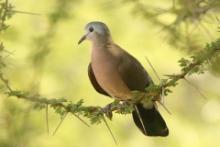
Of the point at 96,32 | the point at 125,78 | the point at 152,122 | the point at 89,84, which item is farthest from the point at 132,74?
the point at 89,84

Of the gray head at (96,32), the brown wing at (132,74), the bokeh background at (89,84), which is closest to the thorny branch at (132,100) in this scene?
the brown wing at (132,74)

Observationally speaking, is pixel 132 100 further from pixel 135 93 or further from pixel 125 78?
pixel 125 78

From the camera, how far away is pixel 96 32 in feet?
9.63

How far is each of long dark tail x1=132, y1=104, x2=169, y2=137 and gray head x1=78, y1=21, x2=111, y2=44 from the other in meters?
0.36

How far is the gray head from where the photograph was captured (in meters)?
2.92

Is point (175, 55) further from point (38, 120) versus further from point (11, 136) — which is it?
point (11, 136)

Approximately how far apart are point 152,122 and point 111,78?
0.79 ft

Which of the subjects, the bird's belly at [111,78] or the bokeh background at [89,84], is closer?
the bird's belly at [111,78]

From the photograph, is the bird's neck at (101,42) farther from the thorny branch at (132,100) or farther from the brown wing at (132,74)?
the thorny branch at (132,100)

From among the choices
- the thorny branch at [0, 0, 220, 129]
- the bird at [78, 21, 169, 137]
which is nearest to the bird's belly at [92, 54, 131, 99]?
the bird at [78, 21, 169, 137]

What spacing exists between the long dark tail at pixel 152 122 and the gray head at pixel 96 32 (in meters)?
0.36

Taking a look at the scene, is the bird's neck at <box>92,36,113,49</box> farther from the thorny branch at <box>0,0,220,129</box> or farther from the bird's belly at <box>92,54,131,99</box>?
the thorny branch at <box>0,0,220,129</box>

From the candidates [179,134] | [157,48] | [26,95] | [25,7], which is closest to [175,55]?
[157,48]

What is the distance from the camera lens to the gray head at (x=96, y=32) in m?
2.92
